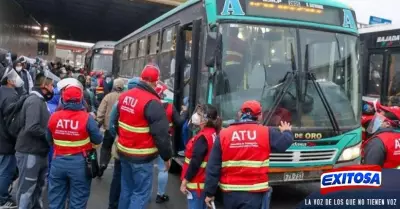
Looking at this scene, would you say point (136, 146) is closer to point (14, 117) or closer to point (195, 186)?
point (195, 186)

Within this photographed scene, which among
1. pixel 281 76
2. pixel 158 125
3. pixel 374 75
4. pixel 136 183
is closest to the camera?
pixel 158 125

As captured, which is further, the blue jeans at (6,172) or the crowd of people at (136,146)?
the blue jeans at (6,172)

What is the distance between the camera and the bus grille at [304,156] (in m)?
5.90

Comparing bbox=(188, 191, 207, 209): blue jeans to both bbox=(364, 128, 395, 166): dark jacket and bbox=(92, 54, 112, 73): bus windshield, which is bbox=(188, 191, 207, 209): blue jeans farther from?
bbox=(92, 54, 112, 73): bus windshield

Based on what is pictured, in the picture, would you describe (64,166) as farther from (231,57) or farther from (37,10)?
(37,10)

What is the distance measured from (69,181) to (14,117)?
1.38 meters

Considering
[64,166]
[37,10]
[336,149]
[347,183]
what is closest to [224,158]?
[347,183]

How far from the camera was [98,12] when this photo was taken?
81.0ft

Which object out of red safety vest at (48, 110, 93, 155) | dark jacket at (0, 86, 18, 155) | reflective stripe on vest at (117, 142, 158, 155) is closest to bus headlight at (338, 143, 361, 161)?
reflective stripe on vest at (117, 142, 158, 155)

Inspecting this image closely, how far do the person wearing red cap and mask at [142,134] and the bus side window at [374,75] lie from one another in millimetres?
7598

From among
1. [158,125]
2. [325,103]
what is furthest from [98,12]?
[158,125]

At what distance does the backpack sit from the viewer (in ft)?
18.1

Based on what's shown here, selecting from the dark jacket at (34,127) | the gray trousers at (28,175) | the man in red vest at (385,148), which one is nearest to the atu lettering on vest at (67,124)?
the dark jacket at (34,127)

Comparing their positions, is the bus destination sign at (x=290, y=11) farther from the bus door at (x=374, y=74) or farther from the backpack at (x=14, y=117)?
the bus door at (x=374, y=74)
